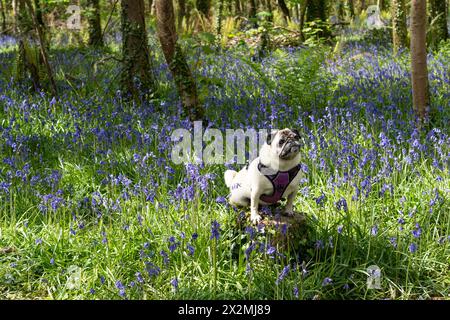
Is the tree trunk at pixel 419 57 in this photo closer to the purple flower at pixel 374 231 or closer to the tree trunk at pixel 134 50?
the purple flower at pixel 374 231

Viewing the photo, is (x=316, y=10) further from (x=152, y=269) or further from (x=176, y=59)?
(x=152, y=269)

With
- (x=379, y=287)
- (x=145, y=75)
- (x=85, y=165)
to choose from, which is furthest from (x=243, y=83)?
(x=379, y=287)

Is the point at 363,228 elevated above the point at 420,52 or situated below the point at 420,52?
below

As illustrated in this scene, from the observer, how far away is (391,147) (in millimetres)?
5051

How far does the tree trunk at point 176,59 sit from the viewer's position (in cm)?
662

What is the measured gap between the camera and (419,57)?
5.93m

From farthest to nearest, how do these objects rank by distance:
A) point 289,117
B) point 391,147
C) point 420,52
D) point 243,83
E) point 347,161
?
point 243,83
point 289,117
point 420,52
point 391,147
point 347,161

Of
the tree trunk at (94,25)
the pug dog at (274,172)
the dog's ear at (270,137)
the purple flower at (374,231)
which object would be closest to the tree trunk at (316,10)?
the tree trunk at (94,25)

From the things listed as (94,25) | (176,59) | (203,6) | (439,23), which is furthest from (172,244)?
(203,6)

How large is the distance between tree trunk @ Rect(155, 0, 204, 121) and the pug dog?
321cm

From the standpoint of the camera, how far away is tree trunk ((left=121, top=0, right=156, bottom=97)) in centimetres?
758

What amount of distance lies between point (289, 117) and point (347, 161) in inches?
81.1

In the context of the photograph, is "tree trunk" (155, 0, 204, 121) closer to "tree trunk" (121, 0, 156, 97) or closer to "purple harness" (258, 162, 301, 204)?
"tree trunk" (121, 0, 156, 97)

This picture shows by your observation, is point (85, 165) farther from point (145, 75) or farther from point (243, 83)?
point (243, 83)
